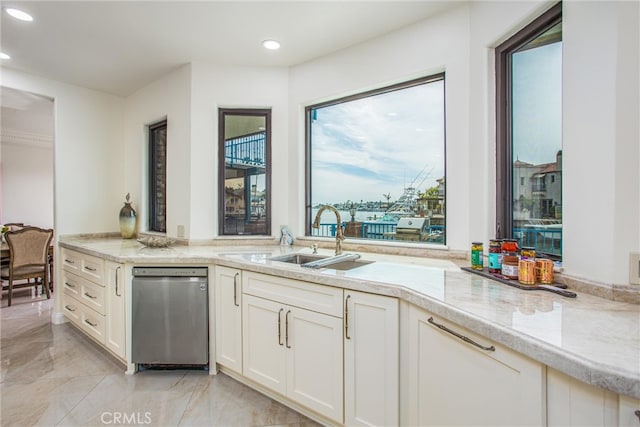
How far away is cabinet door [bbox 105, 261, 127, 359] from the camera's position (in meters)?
2.44

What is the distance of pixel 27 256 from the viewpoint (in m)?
4.07

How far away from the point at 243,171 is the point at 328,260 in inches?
59.7

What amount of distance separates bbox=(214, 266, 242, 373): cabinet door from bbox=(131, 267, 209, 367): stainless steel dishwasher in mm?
100

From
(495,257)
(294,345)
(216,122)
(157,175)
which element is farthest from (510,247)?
(157,175)

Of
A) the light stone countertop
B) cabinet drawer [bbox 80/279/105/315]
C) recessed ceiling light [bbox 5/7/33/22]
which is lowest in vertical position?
cabinet drawer [bbox 80/279/105/315]

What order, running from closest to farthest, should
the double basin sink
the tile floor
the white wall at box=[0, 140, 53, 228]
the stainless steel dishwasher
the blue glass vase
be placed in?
the tile floor < the double basin sink < the stainless steel dishwasher < the blue glass vase < the white wall at box=[0, 140, 53, 228]

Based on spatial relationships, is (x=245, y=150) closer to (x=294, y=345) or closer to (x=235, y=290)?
(x=235, y=290)

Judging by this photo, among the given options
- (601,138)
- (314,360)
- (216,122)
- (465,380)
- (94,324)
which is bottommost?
(94,324)

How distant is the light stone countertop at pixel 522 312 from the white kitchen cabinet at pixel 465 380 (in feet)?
0.24

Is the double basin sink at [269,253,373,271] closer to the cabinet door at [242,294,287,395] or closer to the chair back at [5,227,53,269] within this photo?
the cabinet door at [242,294,287,395]

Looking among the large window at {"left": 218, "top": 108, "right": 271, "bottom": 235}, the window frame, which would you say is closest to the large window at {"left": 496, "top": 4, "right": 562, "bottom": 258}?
the large window at {"left": 218, "top": 108, "right": 271, "bottom": 235}

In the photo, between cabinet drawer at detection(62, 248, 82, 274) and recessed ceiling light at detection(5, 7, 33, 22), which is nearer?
recessed ceiling light at detection(5, 7, 33, 22)

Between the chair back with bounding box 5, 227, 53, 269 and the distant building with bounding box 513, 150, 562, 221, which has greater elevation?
the distant building with bounding box 513, 150, 562, 221

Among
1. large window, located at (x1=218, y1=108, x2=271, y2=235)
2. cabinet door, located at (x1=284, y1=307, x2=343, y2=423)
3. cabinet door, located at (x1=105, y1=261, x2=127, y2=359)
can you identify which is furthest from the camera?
large window, located at (x1=218, y1=108, x2=271, y2=235)
